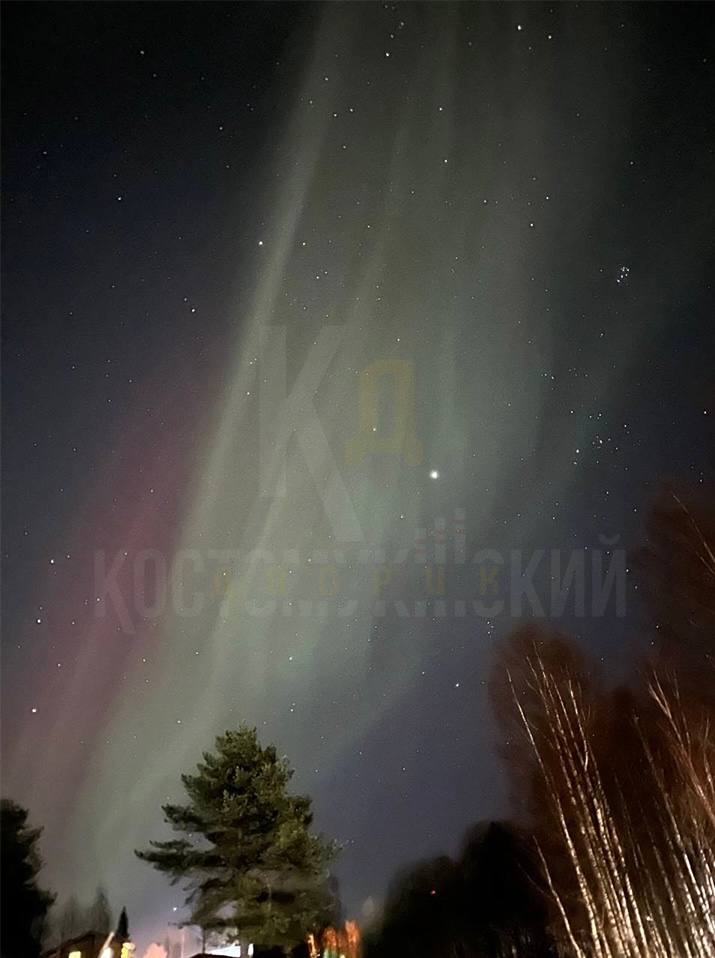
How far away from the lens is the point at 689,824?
15.4 m

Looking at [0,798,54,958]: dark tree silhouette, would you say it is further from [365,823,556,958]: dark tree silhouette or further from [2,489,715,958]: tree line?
[365,823,556,958]: dark tree silhouette

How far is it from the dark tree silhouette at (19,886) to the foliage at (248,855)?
5.68 m

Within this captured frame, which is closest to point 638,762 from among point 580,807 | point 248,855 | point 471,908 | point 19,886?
point 580,807

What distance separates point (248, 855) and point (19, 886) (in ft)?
30.9

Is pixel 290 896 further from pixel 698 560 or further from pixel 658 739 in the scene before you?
pixel 698 560

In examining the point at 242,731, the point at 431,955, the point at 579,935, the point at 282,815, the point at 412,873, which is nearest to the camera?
the point at 282,815

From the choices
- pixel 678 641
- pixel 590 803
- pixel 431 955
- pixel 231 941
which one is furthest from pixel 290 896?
A: pixel 431 955

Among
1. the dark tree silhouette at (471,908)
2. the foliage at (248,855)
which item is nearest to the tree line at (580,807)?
the foliage at (248,855)

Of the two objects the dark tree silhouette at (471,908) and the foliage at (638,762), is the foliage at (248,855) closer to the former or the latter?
the foliage at (638,762)

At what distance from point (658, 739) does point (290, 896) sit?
9799 millimetres

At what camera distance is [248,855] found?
62.3ft

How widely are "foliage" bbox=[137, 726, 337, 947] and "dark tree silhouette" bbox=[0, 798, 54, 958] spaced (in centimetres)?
568

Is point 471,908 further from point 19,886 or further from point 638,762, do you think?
point 638,762

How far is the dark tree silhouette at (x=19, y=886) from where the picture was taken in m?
22.1
